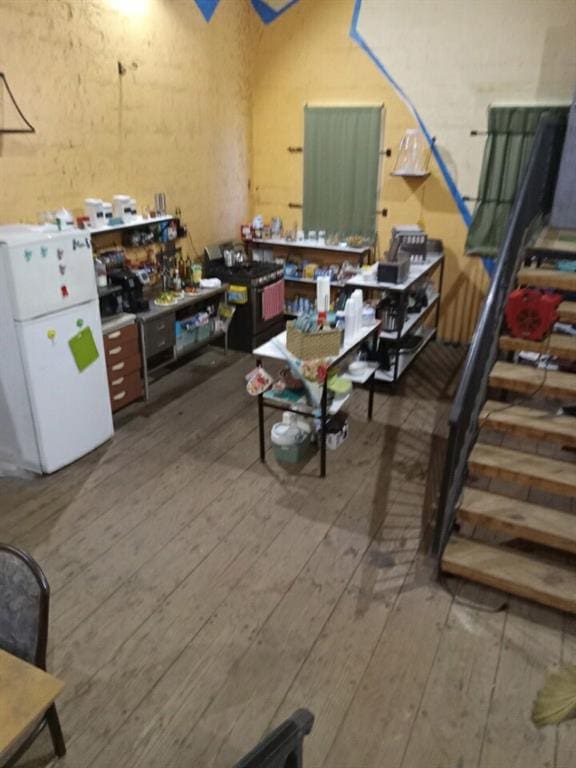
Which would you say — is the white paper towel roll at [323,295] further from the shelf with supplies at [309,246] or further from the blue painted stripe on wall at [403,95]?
the blue painted stripe on wall at [403,95]

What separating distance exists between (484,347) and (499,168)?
3234mm

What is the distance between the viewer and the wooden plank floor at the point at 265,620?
222 cm

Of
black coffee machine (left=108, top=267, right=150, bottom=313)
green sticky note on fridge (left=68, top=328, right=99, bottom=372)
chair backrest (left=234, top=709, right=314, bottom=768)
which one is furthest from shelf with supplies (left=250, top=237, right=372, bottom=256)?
chair backrest (left=234, top=709, right=314, bottom=768)

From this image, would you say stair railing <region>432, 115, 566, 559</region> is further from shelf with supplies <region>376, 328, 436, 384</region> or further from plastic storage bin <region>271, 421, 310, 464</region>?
shelf with supplies <region>376, 328, 436, 384</region>

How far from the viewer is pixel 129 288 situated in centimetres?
457

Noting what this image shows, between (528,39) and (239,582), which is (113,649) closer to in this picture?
(239,582)

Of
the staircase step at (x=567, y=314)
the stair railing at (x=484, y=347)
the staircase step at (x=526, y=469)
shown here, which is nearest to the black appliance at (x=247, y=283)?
the stair railing at (x=484, y=347)

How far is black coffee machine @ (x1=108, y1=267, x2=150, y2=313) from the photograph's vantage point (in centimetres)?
454

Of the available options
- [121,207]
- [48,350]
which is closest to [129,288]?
[121,207]

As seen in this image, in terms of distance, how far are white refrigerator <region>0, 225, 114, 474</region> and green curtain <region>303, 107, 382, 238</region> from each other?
3156 millimetres

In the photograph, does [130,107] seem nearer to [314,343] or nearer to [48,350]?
[48,350]

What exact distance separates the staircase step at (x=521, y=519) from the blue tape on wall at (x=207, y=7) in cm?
498

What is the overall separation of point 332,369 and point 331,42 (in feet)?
12.8

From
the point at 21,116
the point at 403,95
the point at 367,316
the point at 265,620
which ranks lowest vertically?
the point at 265,620
